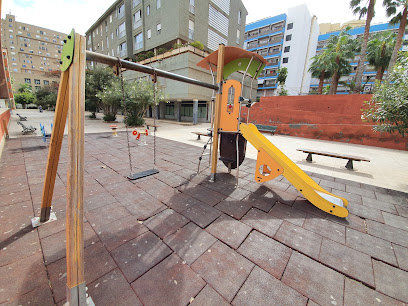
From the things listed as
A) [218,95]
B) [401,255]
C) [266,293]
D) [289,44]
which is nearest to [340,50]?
[289,44]

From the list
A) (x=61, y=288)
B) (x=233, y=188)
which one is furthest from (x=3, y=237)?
(x=233, y=188)

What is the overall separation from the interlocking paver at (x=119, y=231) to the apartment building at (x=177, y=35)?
48.3ft

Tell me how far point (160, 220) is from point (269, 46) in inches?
2004

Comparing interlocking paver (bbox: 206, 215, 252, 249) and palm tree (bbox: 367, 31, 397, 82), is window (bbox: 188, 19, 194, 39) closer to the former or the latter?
palm tree (bbox: 367, 31, 397, 82)

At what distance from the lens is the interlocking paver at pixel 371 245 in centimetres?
197

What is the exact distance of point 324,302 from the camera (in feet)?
4.75

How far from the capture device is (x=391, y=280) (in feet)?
5.52

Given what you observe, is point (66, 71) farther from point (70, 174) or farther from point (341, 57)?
point (341, 57)

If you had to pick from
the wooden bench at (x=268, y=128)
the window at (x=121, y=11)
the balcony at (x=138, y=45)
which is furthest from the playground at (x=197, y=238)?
the window at (x=121, y=11)

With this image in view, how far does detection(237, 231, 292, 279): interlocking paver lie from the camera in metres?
1.75

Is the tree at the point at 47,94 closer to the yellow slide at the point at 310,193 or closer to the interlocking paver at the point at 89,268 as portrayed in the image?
the interlocking paver at the point at 89,268

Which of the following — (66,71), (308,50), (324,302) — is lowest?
(324,302)

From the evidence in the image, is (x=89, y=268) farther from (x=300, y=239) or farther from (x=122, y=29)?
(x=122, y=29)

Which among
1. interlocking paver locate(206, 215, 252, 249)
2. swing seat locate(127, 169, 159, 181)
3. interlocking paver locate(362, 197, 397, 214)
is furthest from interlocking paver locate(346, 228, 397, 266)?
swing seat locate(127, 169, 159, 181)
